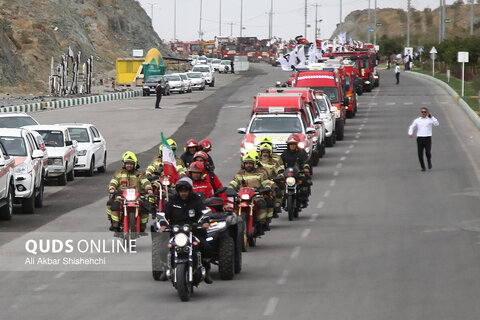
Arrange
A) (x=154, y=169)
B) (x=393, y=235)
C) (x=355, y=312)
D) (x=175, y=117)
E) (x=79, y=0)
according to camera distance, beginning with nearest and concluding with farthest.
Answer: (x=355, y=312)
(x=393, y=235)
(x=154, y=169)
(x=175, y=117)
(x=79, y=0)

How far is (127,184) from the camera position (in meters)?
19.5

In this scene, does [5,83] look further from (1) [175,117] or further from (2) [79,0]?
(2) [79,0]

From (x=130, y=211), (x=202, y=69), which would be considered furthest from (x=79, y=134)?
(x=202, y=69)

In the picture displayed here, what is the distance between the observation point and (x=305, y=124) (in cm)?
3253

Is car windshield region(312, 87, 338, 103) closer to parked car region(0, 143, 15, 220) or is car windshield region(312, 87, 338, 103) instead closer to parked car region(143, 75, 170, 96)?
parked car region(0, 143, 15, 220)

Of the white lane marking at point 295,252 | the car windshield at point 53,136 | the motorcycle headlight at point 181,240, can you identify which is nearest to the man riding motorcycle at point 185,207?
the motorcycle headlight at point 181,240

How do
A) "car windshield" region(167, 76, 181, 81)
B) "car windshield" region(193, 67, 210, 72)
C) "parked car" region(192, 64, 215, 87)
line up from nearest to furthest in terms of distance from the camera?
"car windshield" region(167, 76, 181, 81) → "parked car" region(192, 64, 215, 87) → "car windshield" region(193, 67, 210, 72)

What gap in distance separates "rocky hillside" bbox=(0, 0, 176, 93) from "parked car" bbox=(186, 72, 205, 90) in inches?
441

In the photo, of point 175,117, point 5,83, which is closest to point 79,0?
point 5,83

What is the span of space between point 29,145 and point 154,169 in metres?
4.77

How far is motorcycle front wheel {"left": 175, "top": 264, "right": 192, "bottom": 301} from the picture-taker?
13.6 meters

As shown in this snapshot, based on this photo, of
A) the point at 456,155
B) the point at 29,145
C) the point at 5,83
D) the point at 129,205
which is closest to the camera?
the point at 129,205

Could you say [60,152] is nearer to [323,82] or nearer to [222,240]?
[222,240]

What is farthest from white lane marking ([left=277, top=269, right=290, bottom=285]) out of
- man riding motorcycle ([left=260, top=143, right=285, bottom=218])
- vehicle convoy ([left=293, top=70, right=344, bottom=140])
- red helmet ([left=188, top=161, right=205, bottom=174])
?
vehicle convoy ([left=293, top=70, right=344, bottom=140])
